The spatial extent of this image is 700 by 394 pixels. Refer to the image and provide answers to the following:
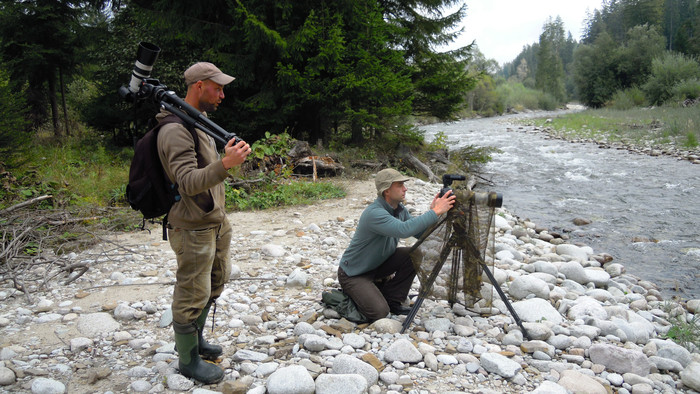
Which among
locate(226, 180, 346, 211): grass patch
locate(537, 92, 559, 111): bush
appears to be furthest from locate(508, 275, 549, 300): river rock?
locate(537, 92, 559, 111): bush

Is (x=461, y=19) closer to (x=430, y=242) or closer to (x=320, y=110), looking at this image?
(x=320, y=110)

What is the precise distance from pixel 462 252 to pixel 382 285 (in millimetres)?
843

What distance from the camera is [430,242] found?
3686mm

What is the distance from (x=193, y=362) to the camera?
2846 millimetres

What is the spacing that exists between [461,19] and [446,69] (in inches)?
69.3

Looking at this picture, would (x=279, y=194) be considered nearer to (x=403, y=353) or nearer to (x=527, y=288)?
(x=527, y=288)

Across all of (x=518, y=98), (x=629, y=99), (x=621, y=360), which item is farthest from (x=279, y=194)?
(x=518, y=98)

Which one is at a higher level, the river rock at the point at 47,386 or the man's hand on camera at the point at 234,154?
the man's hand on camera at the point at 234,154

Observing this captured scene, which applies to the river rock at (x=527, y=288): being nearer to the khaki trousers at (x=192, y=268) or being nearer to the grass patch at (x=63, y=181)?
the khaki trousers at (x=192, y=268)

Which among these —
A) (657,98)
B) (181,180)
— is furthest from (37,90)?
(657,98)

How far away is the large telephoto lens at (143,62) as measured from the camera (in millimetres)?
2557

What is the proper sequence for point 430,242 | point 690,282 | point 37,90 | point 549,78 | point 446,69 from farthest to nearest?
point 549,78
point 37,90
point 446,69
point 690,282
point 430,242

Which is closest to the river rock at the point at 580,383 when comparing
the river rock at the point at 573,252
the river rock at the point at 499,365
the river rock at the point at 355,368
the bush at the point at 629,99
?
the river rock at the point at 499,365

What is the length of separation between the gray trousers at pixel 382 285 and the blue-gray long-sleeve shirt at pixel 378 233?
0.25 feet
